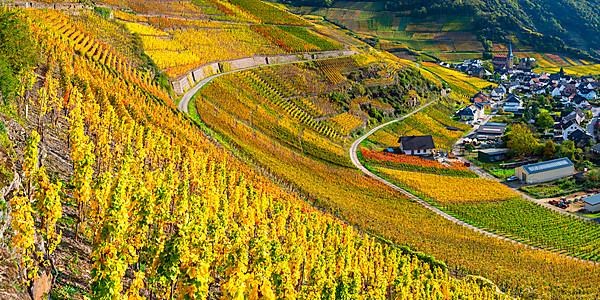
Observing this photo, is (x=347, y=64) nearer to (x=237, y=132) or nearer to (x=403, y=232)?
(x=237, y=132)

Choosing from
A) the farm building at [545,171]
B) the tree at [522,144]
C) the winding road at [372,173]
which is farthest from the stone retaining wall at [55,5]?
the tree at [522,144]

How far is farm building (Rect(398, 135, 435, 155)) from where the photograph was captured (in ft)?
249

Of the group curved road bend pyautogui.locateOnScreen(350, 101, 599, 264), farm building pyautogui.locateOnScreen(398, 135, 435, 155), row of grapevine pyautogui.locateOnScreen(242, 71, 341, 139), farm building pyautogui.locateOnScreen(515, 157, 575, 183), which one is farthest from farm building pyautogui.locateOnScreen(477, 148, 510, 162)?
row of grapevine pyautogui.locateOnScreen(242, 71, 341, 139)

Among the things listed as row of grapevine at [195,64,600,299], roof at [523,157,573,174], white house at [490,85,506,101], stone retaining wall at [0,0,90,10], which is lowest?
white house at [490,85,506,101]

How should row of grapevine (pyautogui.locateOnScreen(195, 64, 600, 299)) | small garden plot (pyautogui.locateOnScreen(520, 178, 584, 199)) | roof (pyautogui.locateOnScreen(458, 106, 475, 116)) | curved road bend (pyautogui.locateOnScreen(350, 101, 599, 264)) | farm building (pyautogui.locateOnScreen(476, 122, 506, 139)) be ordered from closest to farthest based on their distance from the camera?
row of grapevine (pyautogui.locateOnScreen(195, 64, 600, 299))
curved road bend (pyautogui.locateOnScreen(350, 101, 599, 264))
small garden plot (pyautogui.locateOnScreen(520, 178, 584, 199))
farm building (pyautogui.locateOnScreen(476, 122, 506, 139))
roof (pyautogui.locateOnScreen(458, 106, 475, 116))

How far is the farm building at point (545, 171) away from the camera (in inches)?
2685

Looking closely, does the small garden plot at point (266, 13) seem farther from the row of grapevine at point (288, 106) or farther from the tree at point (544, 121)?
the tree at point (544, 121)

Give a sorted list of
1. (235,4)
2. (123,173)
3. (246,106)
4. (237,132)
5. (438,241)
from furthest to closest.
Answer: (235,4) < (246,106) < (237,132) < (438,241) < (123,173)

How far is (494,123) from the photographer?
102m

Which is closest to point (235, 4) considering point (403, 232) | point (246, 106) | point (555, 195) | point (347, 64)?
point (347, 64)

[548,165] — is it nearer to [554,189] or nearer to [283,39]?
[554,189]

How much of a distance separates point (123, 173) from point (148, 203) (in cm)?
294

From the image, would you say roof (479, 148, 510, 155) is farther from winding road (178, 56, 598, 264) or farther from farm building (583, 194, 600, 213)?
farm building (583, 194, 600, 213)

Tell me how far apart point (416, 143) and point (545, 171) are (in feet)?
53.8
